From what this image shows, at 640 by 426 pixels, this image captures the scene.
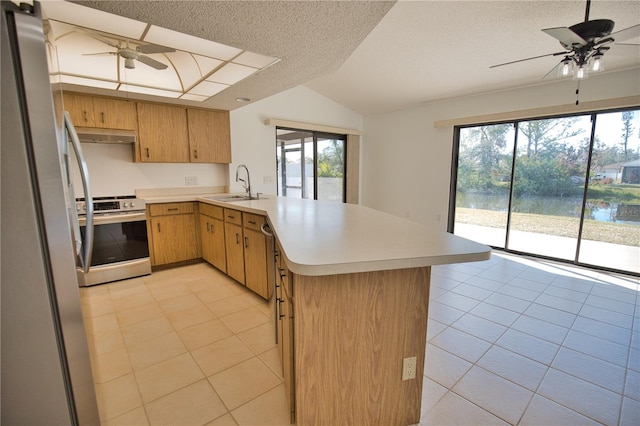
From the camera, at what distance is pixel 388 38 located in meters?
3.32

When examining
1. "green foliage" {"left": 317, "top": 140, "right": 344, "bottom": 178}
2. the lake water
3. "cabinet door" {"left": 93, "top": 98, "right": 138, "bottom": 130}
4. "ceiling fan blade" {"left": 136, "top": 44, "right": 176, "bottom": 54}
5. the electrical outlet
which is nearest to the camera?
the electrical outlet

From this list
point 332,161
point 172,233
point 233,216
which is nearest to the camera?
point 233,216

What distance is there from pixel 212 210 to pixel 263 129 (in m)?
1.94

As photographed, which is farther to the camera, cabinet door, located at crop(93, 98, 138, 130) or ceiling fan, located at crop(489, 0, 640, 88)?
cabinet door, located at crop(93, 98, 138, 130)

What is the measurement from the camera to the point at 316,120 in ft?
17.9

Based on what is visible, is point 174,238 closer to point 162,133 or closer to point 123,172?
point 123,172

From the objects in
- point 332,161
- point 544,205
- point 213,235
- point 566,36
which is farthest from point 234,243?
point 544,205

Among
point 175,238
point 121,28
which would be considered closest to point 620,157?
point 121,28

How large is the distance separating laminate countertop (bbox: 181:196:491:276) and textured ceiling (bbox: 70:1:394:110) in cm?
121

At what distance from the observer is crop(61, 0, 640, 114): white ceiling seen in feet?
5.30

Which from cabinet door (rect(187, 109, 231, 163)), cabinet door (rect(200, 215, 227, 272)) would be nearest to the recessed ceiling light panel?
cabinet door (rect(187, 109, 231, 163))

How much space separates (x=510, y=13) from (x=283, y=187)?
3.99 meters

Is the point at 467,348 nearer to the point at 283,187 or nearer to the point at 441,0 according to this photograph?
the point at 441,0

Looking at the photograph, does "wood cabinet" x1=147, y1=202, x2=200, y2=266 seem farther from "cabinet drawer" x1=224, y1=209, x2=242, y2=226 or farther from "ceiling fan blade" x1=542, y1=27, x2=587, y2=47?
"ceiling fan blade" x1=542, y1=27, x2=587, y2=47
